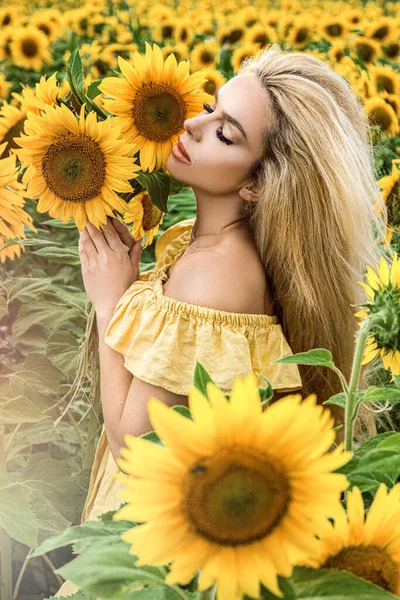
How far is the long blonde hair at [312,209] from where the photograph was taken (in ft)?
3.18

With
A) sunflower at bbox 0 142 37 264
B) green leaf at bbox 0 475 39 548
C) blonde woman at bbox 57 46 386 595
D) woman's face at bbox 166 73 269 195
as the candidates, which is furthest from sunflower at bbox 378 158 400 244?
green leaf at bbox 0 475 39 548

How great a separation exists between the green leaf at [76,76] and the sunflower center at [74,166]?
0.05 meters

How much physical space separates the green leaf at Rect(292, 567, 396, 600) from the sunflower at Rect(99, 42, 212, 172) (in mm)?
630

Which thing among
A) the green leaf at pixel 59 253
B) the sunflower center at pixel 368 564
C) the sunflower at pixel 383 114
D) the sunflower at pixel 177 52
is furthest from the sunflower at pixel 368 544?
the sunflower at pixel 177 52

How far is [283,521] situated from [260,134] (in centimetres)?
67

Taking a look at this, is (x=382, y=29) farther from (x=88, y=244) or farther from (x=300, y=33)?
(x=88, y=244)

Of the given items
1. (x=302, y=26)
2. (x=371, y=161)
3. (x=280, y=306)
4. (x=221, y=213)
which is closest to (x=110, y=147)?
(x=221, y=213)

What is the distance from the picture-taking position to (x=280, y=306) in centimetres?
103

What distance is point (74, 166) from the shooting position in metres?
0.89

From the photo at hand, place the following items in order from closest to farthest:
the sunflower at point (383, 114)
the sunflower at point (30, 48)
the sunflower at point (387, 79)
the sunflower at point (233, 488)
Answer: the sunflower at point (233, 488), the sunflower at point (383, 114), the sunflower at point (387, 79), the sunflower at point (30, 48)

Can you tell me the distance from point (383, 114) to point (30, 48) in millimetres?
1250

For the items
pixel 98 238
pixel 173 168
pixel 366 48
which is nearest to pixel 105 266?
pixel 98 238

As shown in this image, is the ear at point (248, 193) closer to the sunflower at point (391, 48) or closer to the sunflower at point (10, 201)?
the sunflower at point (10, 201)

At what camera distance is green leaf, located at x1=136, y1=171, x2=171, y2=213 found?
97 cm
